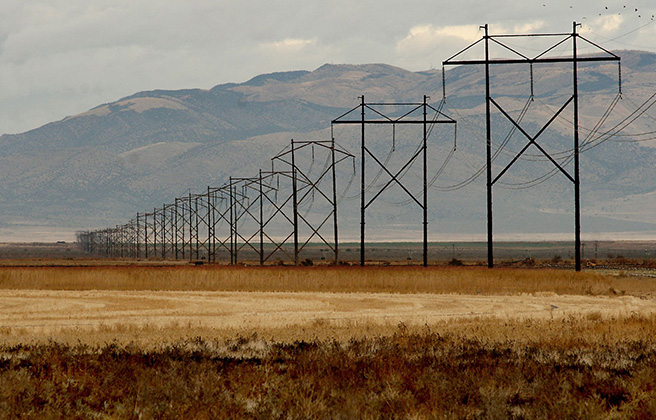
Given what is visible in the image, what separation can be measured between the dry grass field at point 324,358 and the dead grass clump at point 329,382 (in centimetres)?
4

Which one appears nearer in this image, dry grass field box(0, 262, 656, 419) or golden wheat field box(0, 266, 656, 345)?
dry grass field box(0, 262, 656, 419)

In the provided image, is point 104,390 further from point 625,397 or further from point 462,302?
point 462,302

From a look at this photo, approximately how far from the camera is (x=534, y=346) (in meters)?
23.2

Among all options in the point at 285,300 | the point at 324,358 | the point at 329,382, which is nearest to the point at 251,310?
the point at 285,300

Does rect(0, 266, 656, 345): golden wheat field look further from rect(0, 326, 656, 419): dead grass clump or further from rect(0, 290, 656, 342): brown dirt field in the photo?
rect(0, 326, 656, 419): dead grass clump

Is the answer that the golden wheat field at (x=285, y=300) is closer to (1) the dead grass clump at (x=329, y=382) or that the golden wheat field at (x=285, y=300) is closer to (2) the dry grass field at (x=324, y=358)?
(2) the dry grass field at (x=324, y=358)

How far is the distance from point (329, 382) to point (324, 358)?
270 centimetres

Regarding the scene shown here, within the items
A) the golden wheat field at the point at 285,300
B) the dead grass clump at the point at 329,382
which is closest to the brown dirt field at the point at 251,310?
the golden wheat field at the point at 285,300

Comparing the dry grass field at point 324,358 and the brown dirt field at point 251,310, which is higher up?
the dry grass field at point 324,358

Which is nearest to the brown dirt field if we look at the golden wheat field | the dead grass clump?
the golden wheat field

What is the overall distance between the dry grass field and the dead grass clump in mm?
40

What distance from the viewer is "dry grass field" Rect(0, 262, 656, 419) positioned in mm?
15297

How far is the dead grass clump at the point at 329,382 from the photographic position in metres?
15.0

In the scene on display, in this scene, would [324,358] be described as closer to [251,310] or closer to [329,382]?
[329,382]
